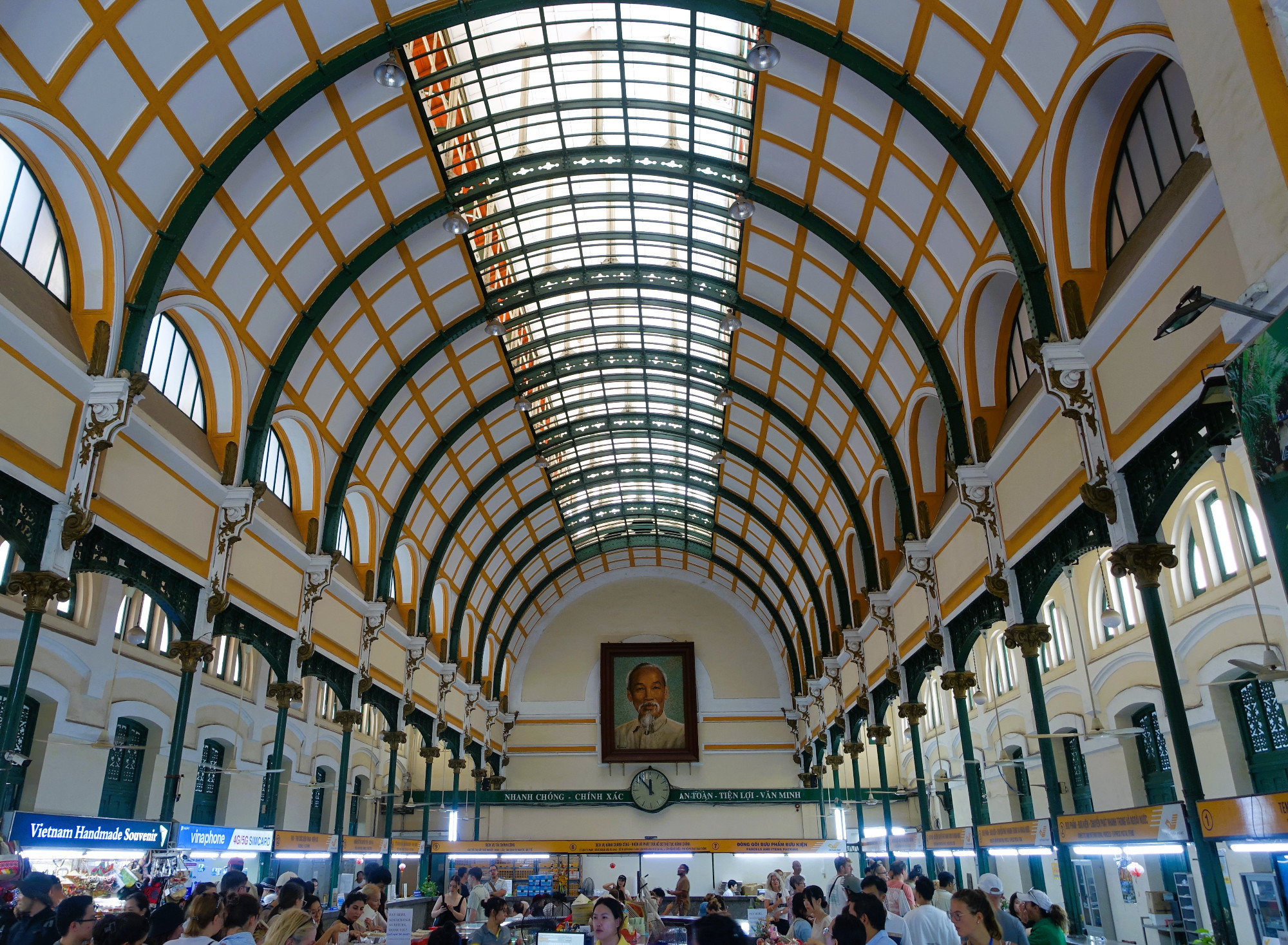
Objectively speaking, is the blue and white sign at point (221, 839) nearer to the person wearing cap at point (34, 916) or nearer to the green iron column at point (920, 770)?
the person wearing cap at point (34, 916)

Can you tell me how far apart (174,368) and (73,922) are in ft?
45.0

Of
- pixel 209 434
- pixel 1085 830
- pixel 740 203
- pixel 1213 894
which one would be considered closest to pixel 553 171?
pixel 740 203

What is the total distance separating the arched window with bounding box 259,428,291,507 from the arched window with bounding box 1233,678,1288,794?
73.3 feet

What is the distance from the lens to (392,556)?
28.7 metres

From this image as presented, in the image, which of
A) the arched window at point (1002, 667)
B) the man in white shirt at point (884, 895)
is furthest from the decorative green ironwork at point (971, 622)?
the arched window at point (1002, 667)

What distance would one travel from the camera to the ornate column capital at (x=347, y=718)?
83.0ft

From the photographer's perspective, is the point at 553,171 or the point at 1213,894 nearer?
the point at 1213,894

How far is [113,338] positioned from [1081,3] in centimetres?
1585

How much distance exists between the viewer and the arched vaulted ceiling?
1513 centimetres

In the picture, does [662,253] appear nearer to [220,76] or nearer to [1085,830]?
[220,76]

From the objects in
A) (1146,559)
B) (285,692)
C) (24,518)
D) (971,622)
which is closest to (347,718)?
(285,692)

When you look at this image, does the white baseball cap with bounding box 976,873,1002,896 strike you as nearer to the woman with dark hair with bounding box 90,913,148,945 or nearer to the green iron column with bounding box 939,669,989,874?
the green iron column with bounding box 939,669,989,874

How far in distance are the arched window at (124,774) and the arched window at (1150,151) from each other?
23.8 m

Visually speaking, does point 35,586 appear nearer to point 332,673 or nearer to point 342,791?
point 332,673
